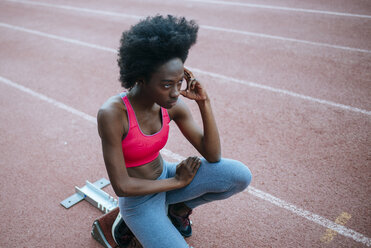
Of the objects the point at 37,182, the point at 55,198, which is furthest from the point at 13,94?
the point at 55,198

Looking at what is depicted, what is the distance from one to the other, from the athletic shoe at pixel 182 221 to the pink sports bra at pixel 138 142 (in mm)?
664

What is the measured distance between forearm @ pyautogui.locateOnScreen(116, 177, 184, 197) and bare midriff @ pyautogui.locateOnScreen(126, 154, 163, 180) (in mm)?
128

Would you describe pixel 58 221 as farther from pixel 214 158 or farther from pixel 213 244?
pixel 214 158

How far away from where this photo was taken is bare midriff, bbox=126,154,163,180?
2.33 m

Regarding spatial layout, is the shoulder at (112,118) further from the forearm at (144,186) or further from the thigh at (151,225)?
the thigh at (151,225)

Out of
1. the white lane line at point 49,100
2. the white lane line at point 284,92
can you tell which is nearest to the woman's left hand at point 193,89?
the white lane line at point 49,100

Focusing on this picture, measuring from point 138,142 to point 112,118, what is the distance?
0.88ft

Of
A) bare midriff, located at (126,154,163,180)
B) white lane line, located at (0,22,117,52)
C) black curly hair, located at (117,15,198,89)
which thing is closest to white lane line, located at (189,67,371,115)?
white lane line, located at (0,22,117,52)

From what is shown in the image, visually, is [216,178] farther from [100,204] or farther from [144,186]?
[100,204]

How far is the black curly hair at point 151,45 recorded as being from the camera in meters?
1.93

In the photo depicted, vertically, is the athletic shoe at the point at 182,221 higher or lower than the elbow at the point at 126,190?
lower

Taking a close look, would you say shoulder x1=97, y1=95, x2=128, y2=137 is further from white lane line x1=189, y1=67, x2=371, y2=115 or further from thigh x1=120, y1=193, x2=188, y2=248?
white lane line x1=189, y1=67, x2=371, y2=115

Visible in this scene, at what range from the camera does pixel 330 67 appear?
6074mm

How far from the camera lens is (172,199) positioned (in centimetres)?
256
